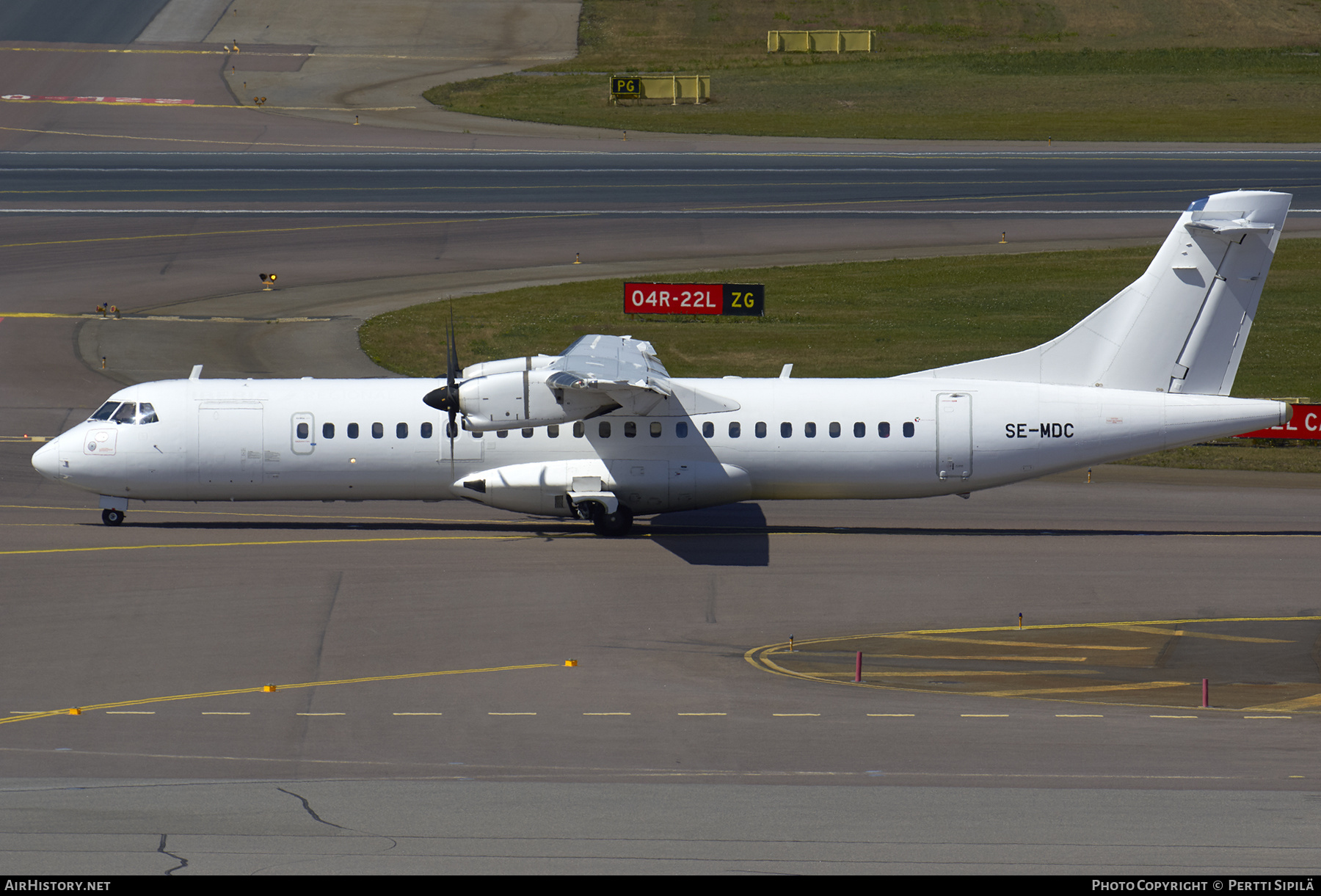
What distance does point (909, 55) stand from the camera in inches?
3831

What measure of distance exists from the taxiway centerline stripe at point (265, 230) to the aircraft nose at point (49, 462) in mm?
29050

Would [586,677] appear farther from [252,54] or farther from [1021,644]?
[252,54]

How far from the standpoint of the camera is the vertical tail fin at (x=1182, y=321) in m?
30.0

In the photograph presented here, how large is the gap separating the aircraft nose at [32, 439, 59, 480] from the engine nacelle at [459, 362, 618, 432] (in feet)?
30.4

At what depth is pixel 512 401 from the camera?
1097 inches

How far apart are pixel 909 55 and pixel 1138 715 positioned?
272 ft

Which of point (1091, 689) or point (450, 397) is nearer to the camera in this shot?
point (1091, 689)

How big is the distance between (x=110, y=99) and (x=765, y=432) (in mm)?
65464

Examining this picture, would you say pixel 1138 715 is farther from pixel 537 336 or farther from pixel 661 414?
pixel 537 336

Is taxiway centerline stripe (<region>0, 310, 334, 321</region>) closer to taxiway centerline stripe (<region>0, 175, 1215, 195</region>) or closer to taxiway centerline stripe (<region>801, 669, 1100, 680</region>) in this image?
taxiway centerline stripe (<region>0, 175, 1215, 195</region>)

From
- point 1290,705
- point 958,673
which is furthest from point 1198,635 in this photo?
point 958,673

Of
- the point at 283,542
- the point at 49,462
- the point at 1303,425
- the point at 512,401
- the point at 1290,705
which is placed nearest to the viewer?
the point at 1290,705

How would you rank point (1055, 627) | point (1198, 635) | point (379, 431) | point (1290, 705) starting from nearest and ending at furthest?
point (1290, 705)
point (1198, 635)
point (1055, 627)
point (379, 431)

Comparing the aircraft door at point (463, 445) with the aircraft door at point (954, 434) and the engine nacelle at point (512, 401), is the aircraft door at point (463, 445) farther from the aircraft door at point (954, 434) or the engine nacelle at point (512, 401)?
the aircraft door at point (954, 434)
